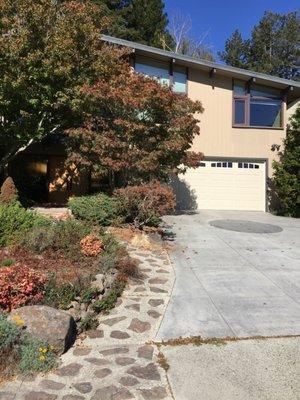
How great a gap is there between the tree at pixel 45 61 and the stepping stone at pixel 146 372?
920 centimetres

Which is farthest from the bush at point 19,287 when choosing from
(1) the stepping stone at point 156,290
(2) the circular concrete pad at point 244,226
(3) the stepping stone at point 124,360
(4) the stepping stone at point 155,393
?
(2) the circular concrete pad at point 244,226

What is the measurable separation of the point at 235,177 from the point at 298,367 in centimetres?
1429

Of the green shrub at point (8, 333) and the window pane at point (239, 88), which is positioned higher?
the window pane at point (239, 88)

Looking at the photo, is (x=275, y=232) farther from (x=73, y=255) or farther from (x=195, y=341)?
(x=195, y=341)

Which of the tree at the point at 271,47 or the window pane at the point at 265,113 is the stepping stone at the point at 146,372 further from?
the tree at the point at 271,47

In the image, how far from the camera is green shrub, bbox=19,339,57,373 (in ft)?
15.5

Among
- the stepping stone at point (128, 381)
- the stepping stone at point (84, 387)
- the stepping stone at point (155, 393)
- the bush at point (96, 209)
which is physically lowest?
the stepping stone at point (155, 393)

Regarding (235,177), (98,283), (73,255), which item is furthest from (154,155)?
(235,177)

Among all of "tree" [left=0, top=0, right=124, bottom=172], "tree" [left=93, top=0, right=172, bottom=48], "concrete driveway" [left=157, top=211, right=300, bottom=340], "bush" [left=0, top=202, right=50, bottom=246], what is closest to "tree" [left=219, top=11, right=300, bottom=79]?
"tree" [left=93, top=0, right=172, bottom=48]

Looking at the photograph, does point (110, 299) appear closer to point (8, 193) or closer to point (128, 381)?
point (128, 381)

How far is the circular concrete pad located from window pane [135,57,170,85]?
21.1ft

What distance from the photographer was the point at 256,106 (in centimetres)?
1869

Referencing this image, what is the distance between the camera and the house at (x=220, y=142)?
1775cm

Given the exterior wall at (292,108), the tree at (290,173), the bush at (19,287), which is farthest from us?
the exterior wall at (292,108)
